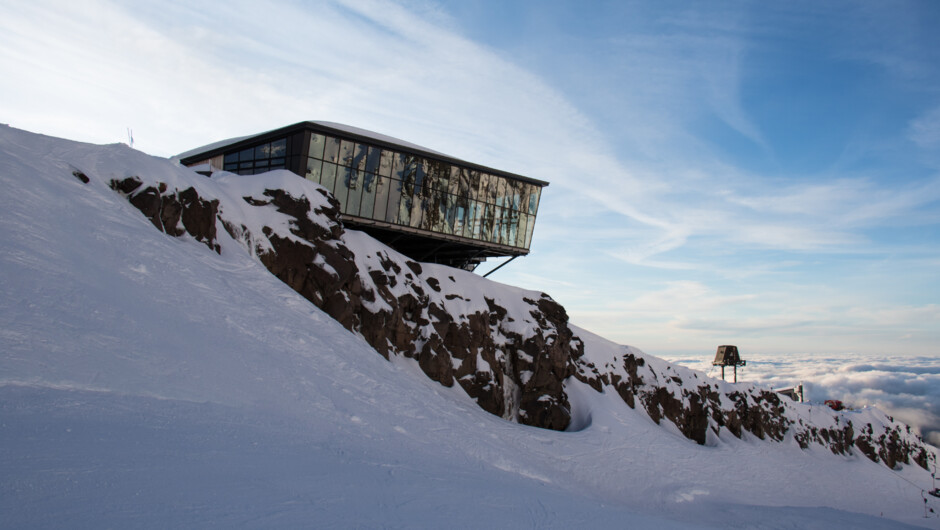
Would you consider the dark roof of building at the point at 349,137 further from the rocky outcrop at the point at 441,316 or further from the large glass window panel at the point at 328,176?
the rocky outcrop at the point at 441,316

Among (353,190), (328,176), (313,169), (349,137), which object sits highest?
(349,137)

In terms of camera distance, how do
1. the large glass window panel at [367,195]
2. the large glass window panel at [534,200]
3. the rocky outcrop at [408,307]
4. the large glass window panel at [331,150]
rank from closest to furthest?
the rocky outcrop at [408,307] → the large glass window panel at [331,150] → the large glass window panel at [367,195] → the large glass window panel at [534,200]

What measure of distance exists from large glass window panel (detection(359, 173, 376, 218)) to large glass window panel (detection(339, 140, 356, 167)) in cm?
99

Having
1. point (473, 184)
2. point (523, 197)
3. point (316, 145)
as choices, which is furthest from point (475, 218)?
point (316, 145)

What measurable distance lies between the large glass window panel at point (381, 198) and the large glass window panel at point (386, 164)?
267 mm

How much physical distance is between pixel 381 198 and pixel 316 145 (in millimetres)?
4304

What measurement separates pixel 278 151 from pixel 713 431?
30.1 metres

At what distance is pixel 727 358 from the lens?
2557 inches

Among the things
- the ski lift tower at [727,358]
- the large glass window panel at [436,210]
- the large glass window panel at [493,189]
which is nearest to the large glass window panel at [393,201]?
the large glass window panel at [436,210]

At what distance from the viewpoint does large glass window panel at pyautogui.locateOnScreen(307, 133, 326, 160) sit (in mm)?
28516

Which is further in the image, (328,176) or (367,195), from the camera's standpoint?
(367,195)

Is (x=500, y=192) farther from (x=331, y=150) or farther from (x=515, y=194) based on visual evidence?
(x=331, y=150)

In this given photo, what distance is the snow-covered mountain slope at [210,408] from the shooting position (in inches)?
254

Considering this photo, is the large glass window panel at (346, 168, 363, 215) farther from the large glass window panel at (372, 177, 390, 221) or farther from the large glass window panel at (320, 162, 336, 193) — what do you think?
the large glass window panel at (372, 177, 390, 221)
